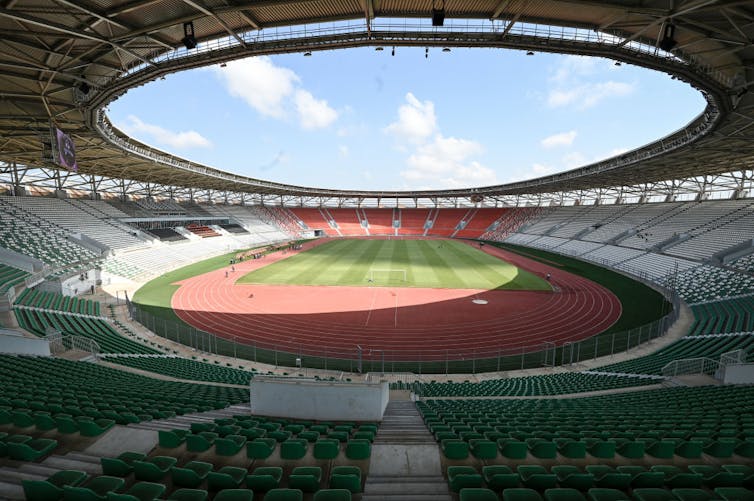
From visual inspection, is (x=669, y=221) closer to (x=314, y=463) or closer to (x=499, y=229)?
(x=499, y=229)

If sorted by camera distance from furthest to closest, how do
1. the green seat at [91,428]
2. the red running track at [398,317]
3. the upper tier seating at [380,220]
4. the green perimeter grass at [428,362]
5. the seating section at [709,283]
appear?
1. the upper tier seating at [380,220]
2. the seating section at [709,283]
3. the red running track at [398,317]
4. the green perimeter grass at [428,362]
5. the green seat at [91,428]

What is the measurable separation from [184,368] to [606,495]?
47.5 feet

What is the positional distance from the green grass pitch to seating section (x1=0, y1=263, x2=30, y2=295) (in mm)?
14637

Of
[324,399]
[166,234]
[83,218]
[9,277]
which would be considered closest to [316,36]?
[324,399]

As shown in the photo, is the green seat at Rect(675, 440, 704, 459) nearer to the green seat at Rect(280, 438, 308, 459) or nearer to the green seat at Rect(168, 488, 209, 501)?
the green seat at Rect(280, 438, 308, 459)

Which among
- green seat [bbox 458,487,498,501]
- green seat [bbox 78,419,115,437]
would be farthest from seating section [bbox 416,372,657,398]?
green seat [bbox 78,419,115,437]

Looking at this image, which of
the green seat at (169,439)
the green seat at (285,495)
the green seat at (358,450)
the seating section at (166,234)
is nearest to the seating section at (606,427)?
the green seat at (358,450)

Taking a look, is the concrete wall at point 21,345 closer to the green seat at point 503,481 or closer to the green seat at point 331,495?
the green seat at point 331,495

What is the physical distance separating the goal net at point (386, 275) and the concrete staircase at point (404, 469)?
2600 cm

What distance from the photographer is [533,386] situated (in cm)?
1246

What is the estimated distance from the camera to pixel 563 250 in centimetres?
4800

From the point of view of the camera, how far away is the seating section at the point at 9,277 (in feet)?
60.6

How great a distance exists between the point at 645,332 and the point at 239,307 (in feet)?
85.1

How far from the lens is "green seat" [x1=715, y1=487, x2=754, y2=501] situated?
3.11 meters
